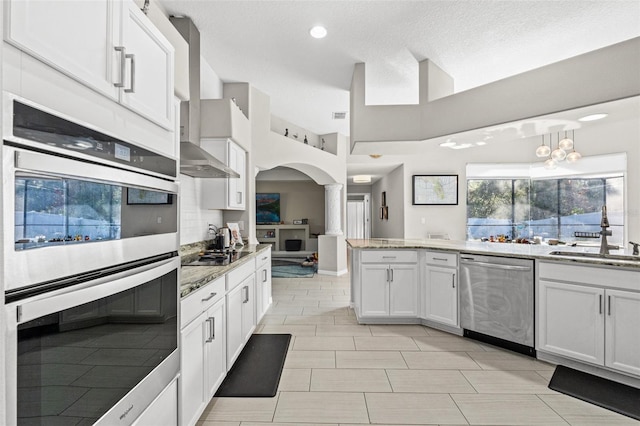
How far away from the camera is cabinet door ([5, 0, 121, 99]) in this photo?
0.74 metres

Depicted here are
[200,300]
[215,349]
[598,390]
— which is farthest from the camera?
[598,390]

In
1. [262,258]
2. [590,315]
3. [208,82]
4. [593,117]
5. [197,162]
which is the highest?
[208,82]

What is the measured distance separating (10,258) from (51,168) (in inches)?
8.7

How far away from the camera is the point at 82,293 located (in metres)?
0.89

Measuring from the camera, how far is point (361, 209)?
1271 cm

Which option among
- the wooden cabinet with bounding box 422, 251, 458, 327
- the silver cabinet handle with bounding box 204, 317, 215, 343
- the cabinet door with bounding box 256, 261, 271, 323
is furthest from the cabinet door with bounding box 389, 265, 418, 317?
the silver cabinet handle with bounding box 204, 317, 215, 343

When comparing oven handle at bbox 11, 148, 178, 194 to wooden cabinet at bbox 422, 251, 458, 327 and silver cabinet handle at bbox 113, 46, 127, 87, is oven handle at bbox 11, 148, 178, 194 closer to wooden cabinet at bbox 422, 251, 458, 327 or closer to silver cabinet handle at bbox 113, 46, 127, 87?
silver cabinet handle at bbox 113, 46, 127, 87

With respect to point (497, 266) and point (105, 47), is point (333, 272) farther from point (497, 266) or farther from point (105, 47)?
point (105, 47)

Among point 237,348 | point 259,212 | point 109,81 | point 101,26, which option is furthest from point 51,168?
point 259,212

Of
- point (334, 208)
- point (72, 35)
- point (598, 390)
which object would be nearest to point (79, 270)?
point (72, 35)

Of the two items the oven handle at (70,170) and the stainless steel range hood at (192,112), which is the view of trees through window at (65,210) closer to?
the oven handle at (70,170)

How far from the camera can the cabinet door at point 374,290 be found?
370 centimetres

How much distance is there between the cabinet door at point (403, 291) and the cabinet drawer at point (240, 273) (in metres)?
1.55

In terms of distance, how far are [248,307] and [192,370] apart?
4.50 ft
